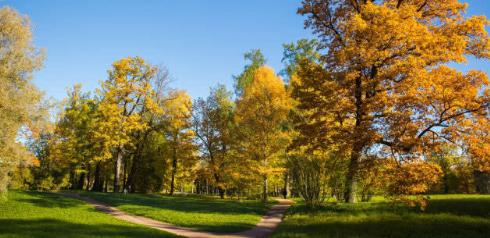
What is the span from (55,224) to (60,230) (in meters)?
1.70

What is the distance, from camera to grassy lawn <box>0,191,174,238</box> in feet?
43.5

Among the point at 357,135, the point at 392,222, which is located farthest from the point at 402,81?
the point at 392,222

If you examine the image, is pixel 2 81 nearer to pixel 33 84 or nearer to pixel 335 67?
pixel 33 84

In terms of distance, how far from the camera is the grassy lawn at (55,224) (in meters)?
13.3

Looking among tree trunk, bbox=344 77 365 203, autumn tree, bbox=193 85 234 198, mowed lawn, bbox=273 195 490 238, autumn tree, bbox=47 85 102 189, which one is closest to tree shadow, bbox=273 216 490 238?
mowed lawn, bbox=273 195 490 238

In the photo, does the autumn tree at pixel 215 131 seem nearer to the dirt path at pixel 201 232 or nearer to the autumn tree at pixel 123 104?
the autumn tree at pixel 123 104

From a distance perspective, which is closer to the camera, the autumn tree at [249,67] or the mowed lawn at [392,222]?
the mowed lawn at [392,222]

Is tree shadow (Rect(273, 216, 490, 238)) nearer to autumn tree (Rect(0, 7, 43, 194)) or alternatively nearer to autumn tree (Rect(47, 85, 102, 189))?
autumn tree (Rect(0, 7, 43, 194))

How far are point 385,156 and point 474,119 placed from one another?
4.02 m

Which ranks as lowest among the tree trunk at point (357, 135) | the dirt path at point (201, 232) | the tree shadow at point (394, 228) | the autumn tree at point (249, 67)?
the dirt path at point (201, 232)

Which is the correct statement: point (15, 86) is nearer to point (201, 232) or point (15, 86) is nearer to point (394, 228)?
point (201, 232)

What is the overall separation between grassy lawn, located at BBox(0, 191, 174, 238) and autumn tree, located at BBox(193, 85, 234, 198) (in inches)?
751

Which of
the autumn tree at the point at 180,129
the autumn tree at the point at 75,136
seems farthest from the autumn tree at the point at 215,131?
the autumn tree at the point at 75,136

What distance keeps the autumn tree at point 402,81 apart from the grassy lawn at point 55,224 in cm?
992
